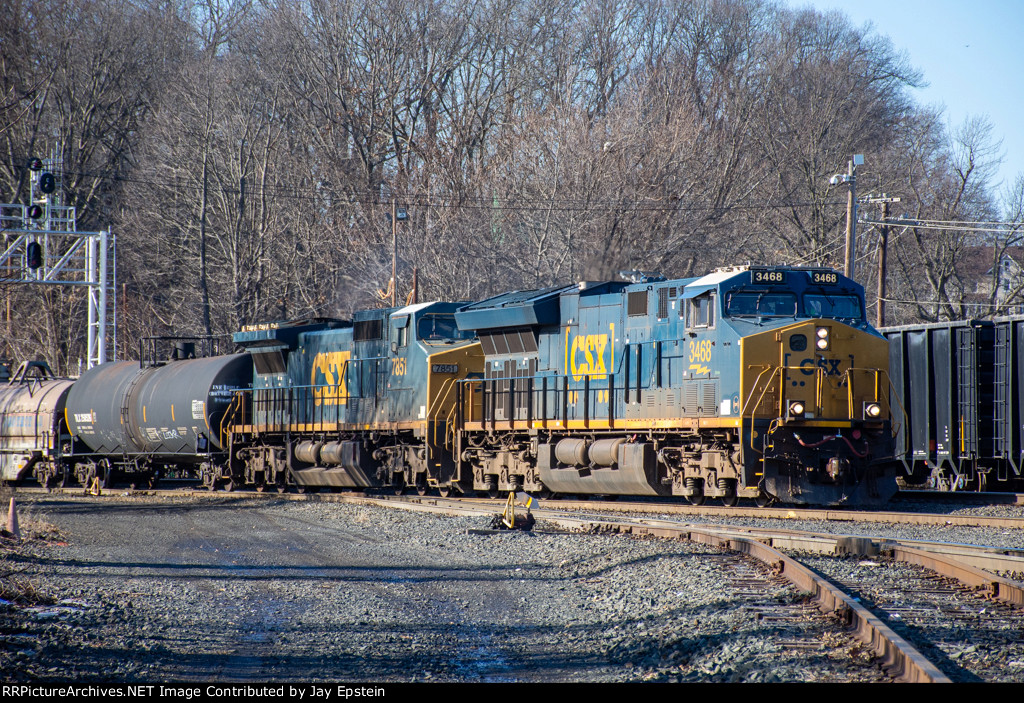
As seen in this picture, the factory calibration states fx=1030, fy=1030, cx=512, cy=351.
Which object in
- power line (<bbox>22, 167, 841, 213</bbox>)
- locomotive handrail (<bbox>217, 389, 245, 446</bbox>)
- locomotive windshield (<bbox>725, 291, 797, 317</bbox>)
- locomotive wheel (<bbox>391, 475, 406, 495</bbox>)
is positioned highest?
power line (<bbox>22, 167, 841, 213</bbox>)

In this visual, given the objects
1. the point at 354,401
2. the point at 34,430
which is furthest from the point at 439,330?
the point at 34,430

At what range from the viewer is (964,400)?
18.5 meters

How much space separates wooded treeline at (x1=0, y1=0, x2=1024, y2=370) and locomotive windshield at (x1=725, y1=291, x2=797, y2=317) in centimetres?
2443

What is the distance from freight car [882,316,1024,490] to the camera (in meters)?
17.8

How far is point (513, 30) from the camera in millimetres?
45781

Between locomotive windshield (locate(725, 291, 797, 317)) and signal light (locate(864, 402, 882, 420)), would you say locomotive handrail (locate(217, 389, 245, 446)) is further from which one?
signal light (locate(864, 402, 882, 420))

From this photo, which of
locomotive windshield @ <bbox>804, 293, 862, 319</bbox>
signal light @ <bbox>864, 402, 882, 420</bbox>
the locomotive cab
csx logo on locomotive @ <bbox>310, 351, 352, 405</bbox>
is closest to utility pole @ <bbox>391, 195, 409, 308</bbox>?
csx logo on locomotive @ <bbox>310, 351, 352, 405</bbox>

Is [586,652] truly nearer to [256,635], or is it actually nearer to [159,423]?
[256,635]

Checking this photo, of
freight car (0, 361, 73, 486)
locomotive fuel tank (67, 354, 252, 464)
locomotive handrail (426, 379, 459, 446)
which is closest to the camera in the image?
locomotive handrail (426, 379, 459, 446)

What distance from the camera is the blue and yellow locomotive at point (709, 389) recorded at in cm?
1468

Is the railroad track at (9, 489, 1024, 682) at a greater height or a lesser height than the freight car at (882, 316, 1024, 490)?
lesser

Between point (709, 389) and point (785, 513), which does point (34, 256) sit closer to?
point (709, 389)
